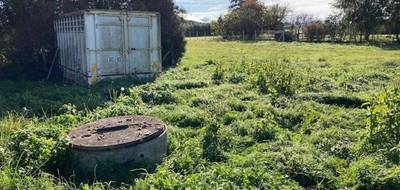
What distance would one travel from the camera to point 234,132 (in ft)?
22.7

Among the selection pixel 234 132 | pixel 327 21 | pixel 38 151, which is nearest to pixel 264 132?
pixel 234 132

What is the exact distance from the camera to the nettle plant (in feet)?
17.8

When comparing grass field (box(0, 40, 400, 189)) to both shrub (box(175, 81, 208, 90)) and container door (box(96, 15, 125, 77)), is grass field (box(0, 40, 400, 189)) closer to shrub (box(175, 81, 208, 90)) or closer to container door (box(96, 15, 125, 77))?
shrub (box(175, 81, 208, 90))

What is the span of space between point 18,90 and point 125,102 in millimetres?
4503

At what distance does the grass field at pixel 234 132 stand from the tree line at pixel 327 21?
23.8 meters

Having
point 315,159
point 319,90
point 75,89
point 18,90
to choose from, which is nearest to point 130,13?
point 75,89

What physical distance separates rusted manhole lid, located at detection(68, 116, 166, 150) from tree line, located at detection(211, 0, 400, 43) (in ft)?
103

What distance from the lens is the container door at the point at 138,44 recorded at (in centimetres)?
1343

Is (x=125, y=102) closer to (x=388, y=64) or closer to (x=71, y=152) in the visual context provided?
(x=71, y=152)

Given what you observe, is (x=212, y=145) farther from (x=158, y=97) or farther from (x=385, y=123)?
(x=158, y=97)

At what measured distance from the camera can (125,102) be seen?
930cm

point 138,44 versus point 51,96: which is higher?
point 138,44

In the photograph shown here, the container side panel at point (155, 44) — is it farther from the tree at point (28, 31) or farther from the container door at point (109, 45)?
the tree at point (28, 31)

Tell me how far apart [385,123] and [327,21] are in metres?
34.5
